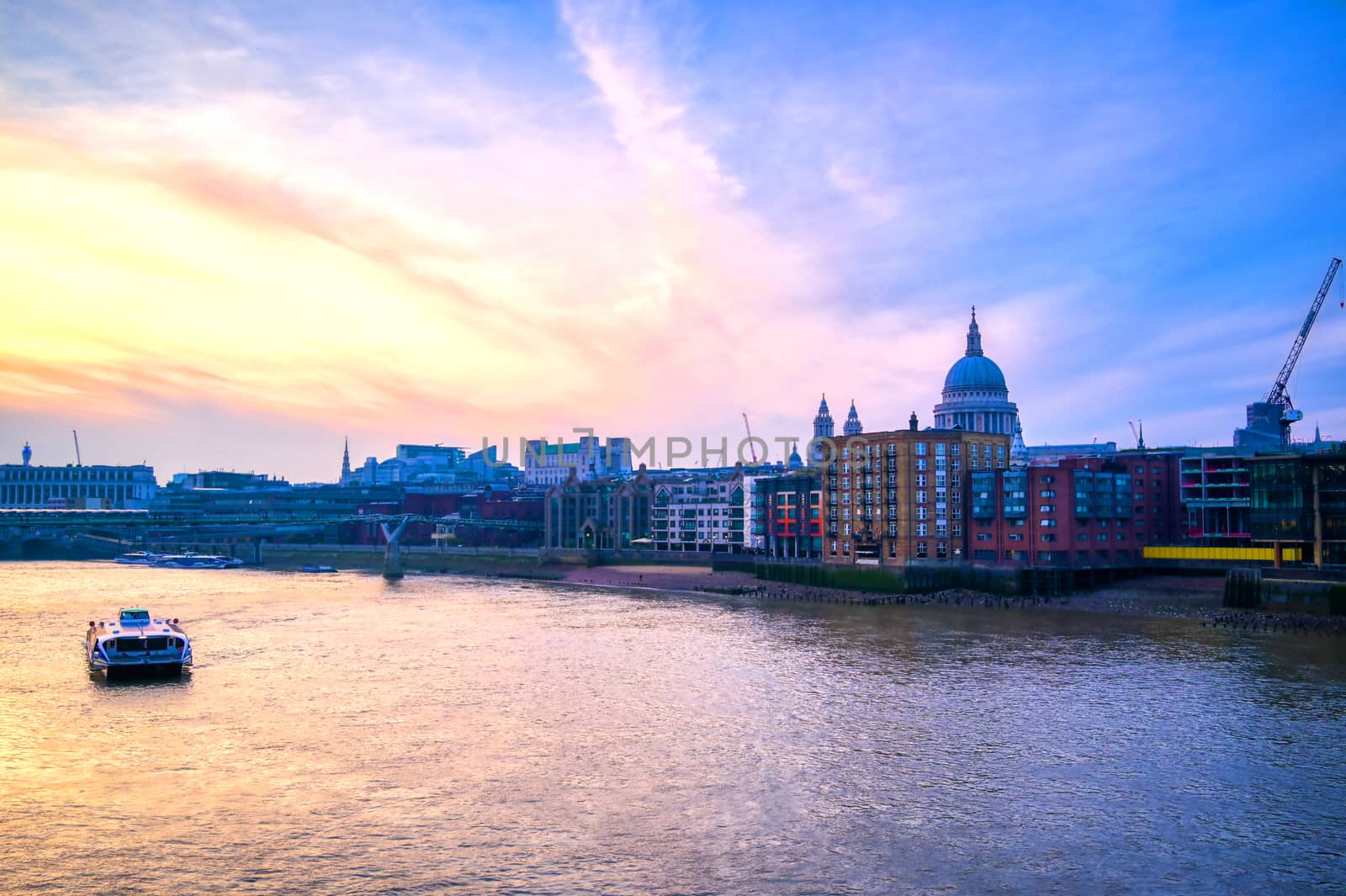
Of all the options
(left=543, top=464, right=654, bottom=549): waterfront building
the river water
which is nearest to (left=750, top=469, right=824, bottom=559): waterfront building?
(left=543, top=464, right=654, bottom=549): waterfront building

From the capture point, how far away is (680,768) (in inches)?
1517

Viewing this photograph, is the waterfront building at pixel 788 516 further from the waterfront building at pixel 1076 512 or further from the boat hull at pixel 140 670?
the boat hull at pixel 140 670

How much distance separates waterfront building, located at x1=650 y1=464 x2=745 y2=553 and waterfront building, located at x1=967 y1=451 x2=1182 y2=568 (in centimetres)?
4946

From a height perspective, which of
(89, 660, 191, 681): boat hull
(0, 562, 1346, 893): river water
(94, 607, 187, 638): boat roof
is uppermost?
(94, 607, 187, 638): boat roof

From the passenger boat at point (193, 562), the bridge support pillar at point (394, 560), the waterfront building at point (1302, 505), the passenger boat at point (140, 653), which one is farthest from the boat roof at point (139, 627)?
the passenger boat at point (193, 562)

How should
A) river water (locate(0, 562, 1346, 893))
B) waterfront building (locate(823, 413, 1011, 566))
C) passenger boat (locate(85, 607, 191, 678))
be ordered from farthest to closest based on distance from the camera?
waterfront building (locate(823, 413, 1011, 566))
passenger boat (locate(85, 607, 191, 678))
river water (locate(0, 562, 1346, 893))

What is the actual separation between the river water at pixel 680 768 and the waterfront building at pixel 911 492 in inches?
2044

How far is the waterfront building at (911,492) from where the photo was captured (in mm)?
126125

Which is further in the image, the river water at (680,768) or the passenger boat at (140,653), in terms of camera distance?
the passenger boat at (140,653)

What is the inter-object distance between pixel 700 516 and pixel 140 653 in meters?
120

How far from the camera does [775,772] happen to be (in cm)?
3809

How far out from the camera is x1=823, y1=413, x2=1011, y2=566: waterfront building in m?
126

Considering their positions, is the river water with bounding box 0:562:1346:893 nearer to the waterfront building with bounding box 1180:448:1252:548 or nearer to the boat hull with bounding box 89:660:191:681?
the boat hull with bounding box 89:660:191:681

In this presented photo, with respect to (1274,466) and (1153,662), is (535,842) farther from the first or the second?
(1274,466)
